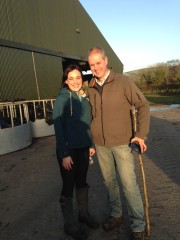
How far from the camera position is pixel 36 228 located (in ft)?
11.5

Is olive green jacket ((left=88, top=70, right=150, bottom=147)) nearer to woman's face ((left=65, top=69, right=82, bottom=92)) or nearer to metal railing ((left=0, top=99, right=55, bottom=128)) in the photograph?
woman's face ((left=65, top=69, right=82, bottom=92))

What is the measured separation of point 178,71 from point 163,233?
168 ft

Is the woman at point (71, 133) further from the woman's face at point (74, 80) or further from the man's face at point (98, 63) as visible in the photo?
the man's face at point (98, 63)

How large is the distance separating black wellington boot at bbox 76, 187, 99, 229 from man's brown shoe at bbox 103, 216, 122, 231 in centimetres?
15

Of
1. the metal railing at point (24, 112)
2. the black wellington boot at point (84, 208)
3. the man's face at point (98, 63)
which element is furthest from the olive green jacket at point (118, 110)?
the metal railing at point (24, 112)

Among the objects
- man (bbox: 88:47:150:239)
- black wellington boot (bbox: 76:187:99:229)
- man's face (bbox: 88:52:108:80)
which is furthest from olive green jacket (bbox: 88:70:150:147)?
black wellington boot (bbox: 76:187:99:229)

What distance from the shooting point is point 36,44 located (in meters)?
13.3

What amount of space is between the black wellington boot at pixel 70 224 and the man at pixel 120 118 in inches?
24.0

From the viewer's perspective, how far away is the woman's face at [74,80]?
121 inches

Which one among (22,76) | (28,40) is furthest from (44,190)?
(28,40)

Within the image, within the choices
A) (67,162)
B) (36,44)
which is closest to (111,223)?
(67,162)

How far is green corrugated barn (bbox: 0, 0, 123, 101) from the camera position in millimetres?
11266

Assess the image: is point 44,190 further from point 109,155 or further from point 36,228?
point 109,155

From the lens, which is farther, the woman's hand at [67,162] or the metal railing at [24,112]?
the metal railing at [24,112]
